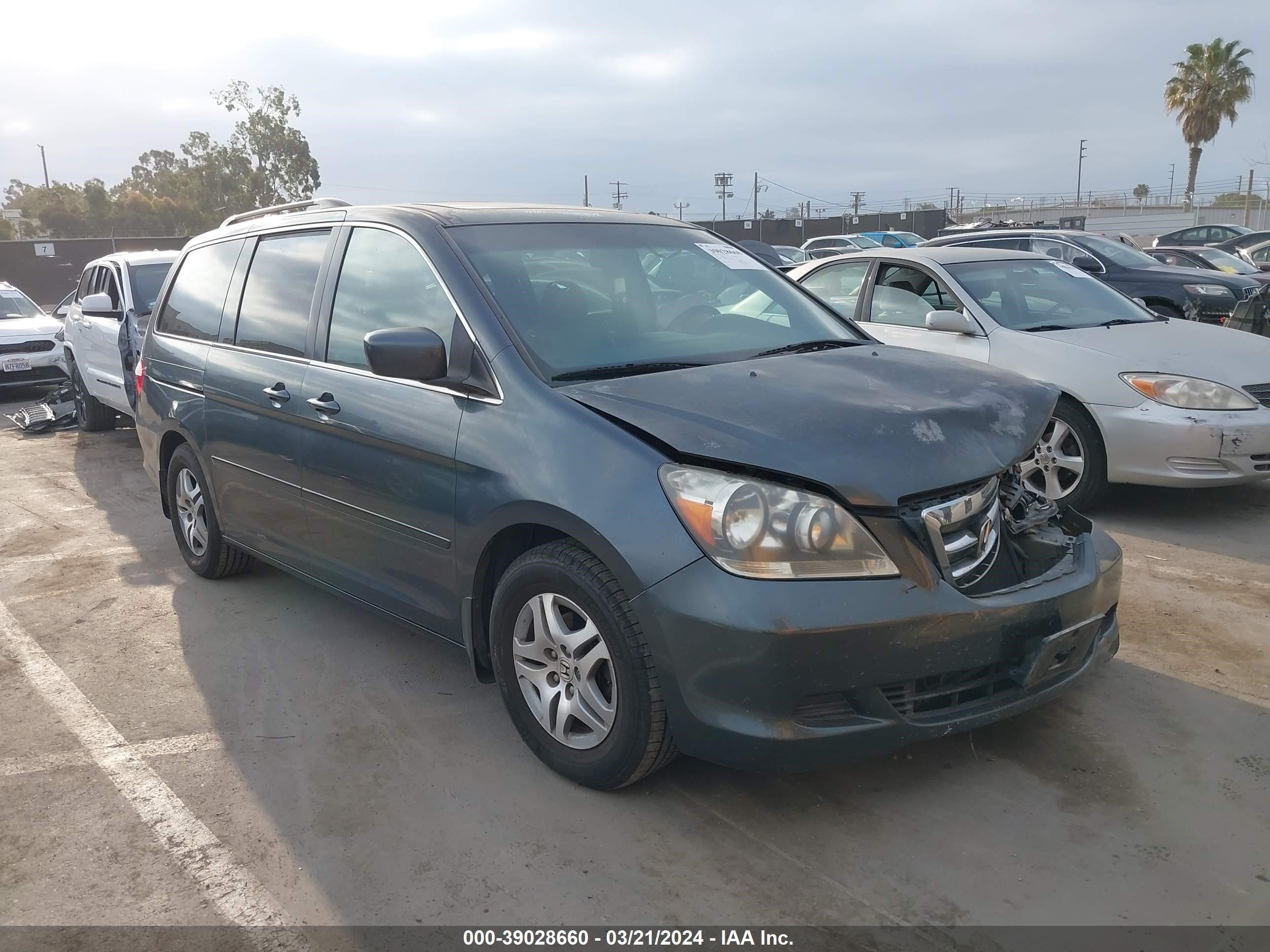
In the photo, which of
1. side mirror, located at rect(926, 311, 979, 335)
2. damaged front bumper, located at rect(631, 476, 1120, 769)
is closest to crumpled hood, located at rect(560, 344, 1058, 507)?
damaged front bumper, located at rect(631, 476, 1120, 769)

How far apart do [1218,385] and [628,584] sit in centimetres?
444

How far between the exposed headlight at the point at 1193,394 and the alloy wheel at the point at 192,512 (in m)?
5.19

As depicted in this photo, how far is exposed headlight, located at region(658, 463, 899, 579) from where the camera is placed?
2.73 meters

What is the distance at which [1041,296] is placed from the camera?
6.90 m

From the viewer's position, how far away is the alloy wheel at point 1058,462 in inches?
239

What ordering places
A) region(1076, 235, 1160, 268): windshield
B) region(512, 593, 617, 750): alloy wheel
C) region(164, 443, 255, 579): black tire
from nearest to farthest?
region(512, 593, 617, 750): alloy wheel
region(164, 443, 255, 579): black tire
region(1076, 235, 1160, 268): windshield

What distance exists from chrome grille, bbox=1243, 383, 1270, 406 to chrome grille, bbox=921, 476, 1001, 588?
350 centimetres

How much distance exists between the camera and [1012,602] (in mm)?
2947

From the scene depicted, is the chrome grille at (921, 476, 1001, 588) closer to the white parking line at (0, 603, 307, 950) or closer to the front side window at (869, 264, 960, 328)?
the white parking line at (0, 603, 307, 950)

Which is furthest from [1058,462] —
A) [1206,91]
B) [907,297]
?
[1206,91]

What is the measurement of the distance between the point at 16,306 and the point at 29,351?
4.85 ft

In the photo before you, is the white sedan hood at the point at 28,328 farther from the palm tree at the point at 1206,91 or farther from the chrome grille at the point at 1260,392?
the palm tree at the point at 1206,91

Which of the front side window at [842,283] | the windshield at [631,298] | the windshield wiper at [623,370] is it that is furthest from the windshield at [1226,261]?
the windshield wiper at [623,370]

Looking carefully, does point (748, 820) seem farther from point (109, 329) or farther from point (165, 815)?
point (109, 329)
